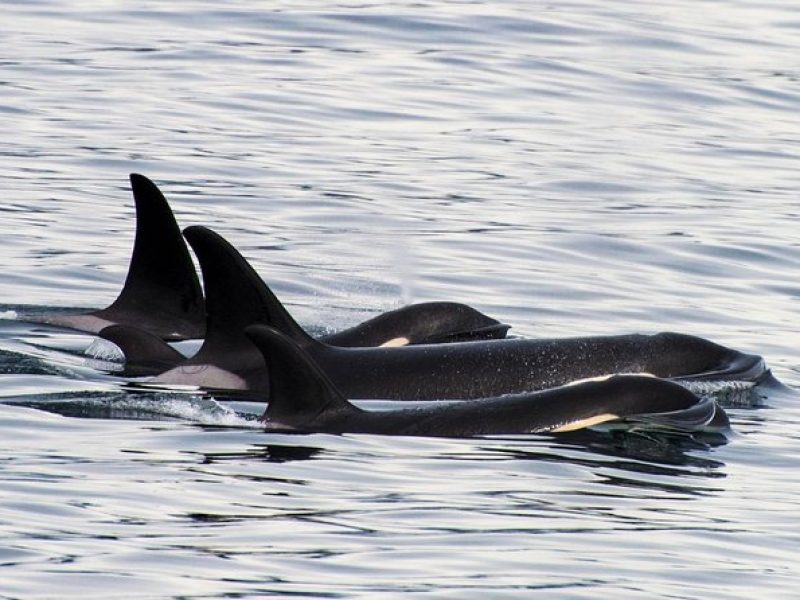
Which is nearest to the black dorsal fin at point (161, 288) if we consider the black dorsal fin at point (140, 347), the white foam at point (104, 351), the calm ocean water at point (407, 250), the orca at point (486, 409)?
the calm ocean water at point (407, 250)

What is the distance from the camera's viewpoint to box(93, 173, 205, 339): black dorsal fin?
1334 cm

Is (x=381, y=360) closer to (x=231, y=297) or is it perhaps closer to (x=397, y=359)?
(x=397, y=359)

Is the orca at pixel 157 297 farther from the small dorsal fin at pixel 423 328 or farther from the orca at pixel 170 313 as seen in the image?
the small dorsal fin at pixel 423 328

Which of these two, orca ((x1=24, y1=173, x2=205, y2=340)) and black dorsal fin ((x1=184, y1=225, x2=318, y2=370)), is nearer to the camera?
black dorsal fin ((x1=184, y1=225, x2=318, y2=370))

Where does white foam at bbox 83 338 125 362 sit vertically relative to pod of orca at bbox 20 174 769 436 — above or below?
below

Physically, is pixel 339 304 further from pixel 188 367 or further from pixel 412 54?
pixel 412 54

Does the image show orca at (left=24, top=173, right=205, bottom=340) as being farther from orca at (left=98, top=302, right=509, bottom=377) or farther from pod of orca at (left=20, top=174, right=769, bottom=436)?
orca at (left=98, top=302, right=509, bottom=377)

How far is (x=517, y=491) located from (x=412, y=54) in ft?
63.7

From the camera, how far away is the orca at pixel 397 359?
1161 centimetres

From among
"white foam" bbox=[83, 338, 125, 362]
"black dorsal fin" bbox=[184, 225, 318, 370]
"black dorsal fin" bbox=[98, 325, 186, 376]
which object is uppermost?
"black dorsal fin" bbox=[184, 225, 318, 370]

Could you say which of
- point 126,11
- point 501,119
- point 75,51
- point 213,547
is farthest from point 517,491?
point 126,11

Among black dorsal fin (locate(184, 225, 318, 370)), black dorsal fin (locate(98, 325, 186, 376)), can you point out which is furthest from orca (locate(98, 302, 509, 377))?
black dorsal fin (locate(184, 225, 318, 370))

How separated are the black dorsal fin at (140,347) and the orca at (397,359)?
1.03ft

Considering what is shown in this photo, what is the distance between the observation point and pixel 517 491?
938 cm
